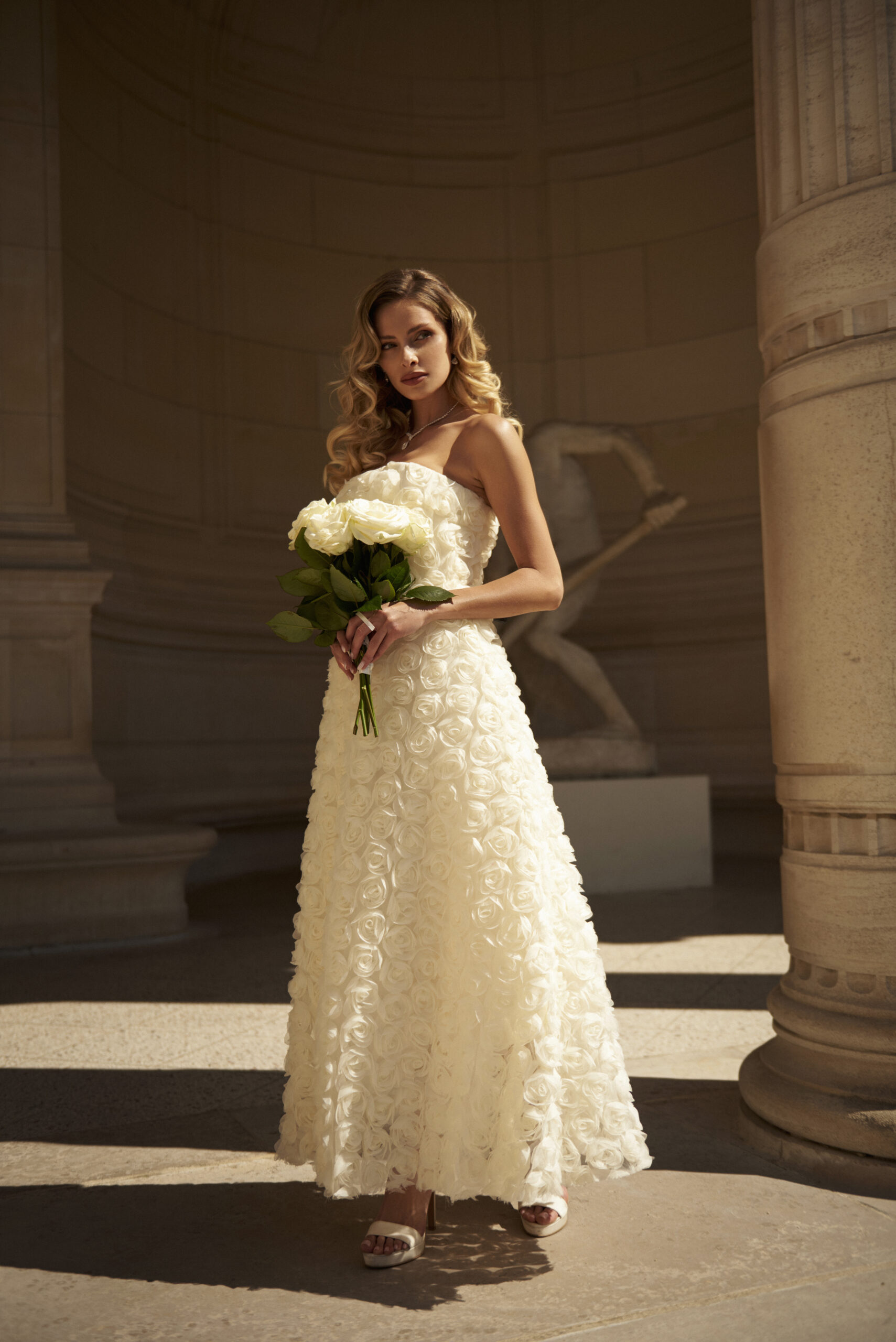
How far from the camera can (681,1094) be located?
3.37 m

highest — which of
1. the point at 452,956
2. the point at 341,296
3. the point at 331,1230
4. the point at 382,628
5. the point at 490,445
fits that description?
the point at 341,296

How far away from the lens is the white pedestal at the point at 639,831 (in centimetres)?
750

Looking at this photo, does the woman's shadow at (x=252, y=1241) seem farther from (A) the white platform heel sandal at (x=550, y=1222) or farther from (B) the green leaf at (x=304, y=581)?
(B) the green leaf at (x=304, y=581)

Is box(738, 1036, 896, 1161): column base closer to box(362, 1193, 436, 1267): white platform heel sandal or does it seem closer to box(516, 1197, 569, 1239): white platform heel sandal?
box(516, 1197, 569, 1239): white platform heel sandal

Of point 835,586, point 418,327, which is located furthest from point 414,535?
point 835,586

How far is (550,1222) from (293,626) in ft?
4.53

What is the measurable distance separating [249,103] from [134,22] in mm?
1338

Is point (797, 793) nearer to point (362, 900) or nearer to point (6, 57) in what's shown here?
point (362, 900)

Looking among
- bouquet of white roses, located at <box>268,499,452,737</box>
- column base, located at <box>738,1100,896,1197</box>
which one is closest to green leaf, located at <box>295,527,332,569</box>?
bouquet of white roses, located at <box>268,499,452,737</box>

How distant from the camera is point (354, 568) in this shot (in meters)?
2.34

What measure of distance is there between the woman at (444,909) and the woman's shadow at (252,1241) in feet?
0.31

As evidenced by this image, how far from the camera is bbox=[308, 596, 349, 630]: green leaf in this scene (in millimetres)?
2334

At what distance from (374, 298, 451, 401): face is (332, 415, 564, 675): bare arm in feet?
0.54

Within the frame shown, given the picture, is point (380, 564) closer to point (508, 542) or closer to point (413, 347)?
point (508, 542)
